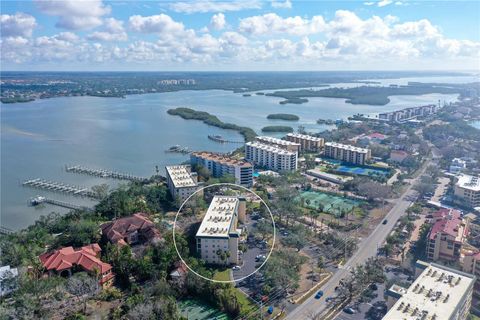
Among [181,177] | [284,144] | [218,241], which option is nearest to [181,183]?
[181,177]

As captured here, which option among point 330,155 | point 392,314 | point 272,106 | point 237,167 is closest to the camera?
point 392,314

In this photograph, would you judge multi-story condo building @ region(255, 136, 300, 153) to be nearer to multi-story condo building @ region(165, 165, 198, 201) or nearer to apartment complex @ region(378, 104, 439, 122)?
multi-story condo building @ region(165, 165, 198, 201)

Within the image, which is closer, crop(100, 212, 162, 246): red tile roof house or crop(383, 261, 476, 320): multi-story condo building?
crop(383, 261, 476, 320): multi-story condo building

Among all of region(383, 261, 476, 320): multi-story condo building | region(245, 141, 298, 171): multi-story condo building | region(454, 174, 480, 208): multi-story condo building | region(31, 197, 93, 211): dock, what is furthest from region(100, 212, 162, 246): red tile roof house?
region(454, 174, 480, 208): multi-story condo building

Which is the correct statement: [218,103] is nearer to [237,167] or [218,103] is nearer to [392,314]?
[237,167]

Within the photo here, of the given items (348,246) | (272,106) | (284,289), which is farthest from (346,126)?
(284,289)

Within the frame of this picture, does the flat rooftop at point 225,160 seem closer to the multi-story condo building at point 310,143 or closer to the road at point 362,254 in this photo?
the road at point 362,254

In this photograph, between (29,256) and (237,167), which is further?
(237,167)

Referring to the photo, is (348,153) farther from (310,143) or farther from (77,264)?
(77,264)
